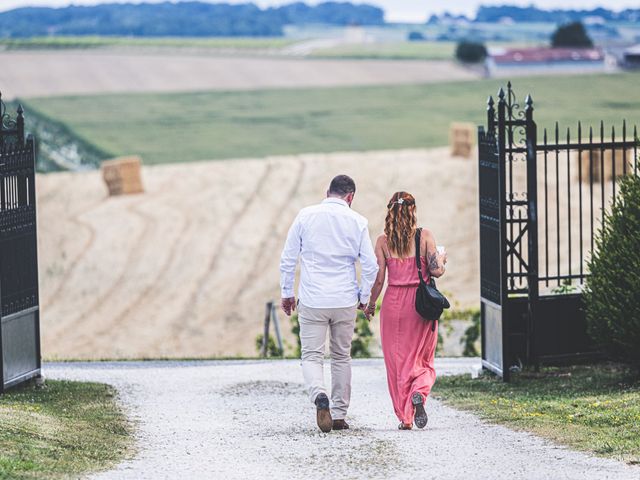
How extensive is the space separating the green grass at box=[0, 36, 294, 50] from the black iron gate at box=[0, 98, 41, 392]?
66013 millimetres

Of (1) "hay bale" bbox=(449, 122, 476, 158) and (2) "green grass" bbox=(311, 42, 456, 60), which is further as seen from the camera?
(2) "green grass" bbox=(311, 42, 456, 60)

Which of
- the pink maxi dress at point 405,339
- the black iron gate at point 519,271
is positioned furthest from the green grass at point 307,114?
the pink maxi dress at point 405,339

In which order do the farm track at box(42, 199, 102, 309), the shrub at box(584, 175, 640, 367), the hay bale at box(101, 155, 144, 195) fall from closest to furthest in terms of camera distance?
1. the shrub at box(584, 175, 640, 367)
2. the farm track at box(42, 199, 102, 309)
3. the hay bale at box(101, 155, 144, 195)

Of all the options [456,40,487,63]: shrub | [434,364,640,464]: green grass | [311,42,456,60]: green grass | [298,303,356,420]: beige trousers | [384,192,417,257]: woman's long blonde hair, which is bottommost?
[434,364,640,464]: green grass

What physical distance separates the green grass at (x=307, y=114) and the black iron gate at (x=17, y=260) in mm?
35626

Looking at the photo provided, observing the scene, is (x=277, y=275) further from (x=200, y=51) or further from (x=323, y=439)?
(x=200, y=51)

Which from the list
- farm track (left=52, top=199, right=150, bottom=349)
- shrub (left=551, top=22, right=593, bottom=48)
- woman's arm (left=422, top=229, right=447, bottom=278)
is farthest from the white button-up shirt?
shrub (left=551, top=22, right=593, bottom=48)

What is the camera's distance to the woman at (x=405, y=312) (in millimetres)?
8984

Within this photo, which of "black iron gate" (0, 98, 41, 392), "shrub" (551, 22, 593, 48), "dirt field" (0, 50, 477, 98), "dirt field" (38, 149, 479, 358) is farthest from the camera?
"shrub" (551, 22, 593, 48)

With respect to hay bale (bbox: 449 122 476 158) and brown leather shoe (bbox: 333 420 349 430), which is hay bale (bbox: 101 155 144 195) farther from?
brown leather shoe (bbox: 333 420 349 430)

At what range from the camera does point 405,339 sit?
9148mm

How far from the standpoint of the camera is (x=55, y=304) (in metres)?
28.4

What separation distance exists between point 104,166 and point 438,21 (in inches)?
2793

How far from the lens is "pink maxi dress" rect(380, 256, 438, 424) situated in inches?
356
